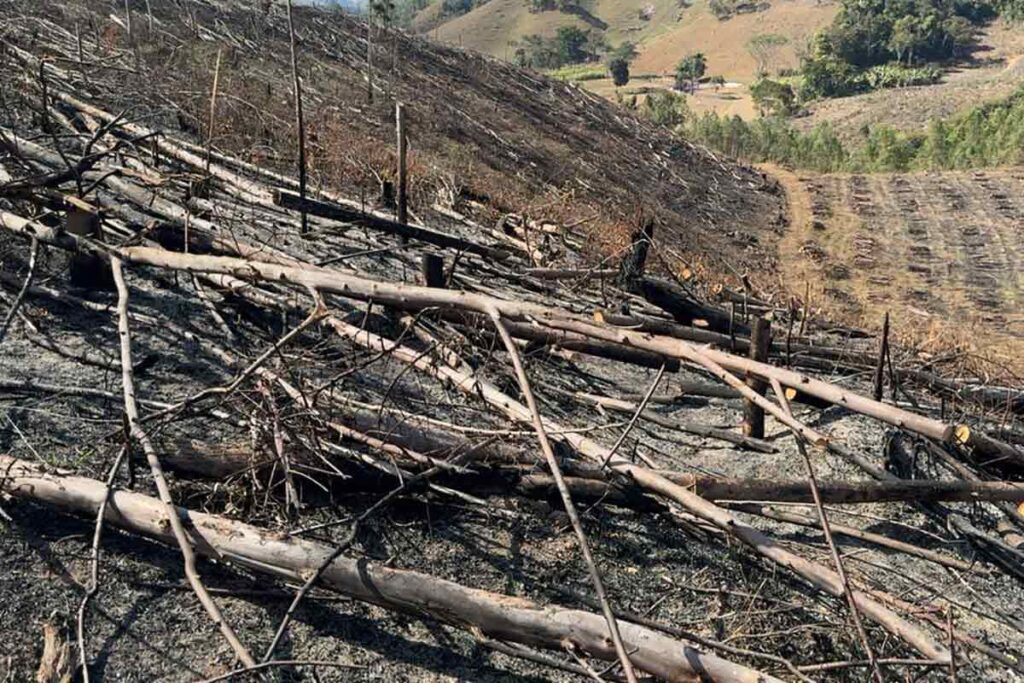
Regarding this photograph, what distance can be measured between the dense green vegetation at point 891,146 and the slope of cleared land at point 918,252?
1.96 metres

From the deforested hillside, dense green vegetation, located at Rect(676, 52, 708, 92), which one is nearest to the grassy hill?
dense green vegetation, located at Rect(676, 52, 708, 92)

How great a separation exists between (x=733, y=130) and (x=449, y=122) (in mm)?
15483

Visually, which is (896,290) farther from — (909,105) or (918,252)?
(909,105)

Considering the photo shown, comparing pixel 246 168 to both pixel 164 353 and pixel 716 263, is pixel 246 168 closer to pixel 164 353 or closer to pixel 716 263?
pixel 164 353

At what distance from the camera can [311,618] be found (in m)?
3.38

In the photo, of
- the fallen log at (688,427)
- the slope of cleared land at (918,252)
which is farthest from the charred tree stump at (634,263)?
the slope of cleared land at (918,252)

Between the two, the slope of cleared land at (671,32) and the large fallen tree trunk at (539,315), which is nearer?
the large fallen tree trunk at (539,315)

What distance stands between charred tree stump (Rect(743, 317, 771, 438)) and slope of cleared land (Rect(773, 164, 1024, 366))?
6023 mm

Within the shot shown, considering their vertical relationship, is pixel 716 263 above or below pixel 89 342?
below

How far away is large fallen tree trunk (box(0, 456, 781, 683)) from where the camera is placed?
9.96ft

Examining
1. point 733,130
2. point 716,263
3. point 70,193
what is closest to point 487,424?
point 70,193

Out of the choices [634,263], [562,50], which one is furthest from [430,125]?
[562,50]

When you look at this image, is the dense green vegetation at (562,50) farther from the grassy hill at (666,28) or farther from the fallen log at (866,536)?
the fallen log at (866,536)

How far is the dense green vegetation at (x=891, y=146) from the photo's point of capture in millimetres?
25922
